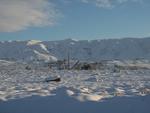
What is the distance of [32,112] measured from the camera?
7.14 m

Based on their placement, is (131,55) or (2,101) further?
(131,55)

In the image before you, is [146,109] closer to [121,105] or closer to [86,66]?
[121,105]

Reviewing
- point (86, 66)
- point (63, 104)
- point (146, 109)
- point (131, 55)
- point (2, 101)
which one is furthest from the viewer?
point (131, 55)

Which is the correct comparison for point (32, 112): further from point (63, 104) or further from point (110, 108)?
point (110, 108)

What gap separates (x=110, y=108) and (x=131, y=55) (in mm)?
189714

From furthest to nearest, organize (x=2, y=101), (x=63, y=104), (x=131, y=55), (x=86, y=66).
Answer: (x=131, y=55)
(x=86, y=66)
(x=2, y=101)
(x=63, y=104)

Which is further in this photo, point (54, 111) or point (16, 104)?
point (16, 104)

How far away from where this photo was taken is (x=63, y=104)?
7.45m

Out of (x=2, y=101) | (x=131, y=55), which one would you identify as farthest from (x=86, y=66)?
(x=131, y=55)

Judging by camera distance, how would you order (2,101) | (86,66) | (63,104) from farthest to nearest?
(86,66)
(2,101)
(63,104)

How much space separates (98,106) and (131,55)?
189661 mm

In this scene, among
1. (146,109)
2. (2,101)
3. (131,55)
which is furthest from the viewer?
(131,55)

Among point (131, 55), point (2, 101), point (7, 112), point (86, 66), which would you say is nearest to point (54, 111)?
point (7, 112)

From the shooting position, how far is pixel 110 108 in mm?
7121
